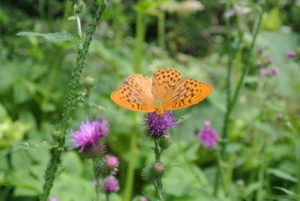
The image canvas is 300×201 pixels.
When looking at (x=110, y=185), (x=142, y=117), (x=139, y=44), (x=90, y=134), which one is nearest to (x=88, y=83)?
(x=90, y=134)

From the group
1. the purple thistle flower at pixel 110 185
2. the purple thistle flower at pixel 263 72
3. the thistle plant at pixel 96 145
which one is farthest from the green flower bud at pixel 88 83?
the purple thistle flower at pixel 263 72

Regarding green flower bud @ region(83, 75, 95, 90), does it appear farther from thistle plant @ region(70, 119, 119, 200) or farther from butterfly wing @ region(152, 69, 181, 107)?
butterfly wing @ region(152, 69, 181, 107)

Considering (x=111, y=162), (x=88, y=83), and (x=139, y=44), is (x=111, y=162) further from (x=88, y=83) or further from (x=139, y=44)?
(x=139, y=44)

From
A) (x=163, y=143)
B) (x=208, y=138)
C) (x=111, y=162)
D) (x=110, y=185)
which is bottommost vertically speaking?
(x=208, y=138)

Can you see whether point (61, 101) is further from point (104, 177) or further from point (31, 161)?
point (104, 177)

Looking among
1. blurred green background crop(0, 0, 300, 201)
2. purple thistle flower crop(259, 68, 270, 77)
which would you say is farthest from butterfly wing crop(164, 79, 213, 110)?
purple thistle flower crop(259, 68, 270, 77)

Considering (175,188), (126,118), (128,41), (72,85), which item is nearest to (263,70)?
(175,188)

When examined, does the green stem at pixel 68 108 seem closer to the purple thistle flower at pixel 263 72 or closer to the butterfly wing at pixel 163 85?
the butterfly wing at pixel 163 85
